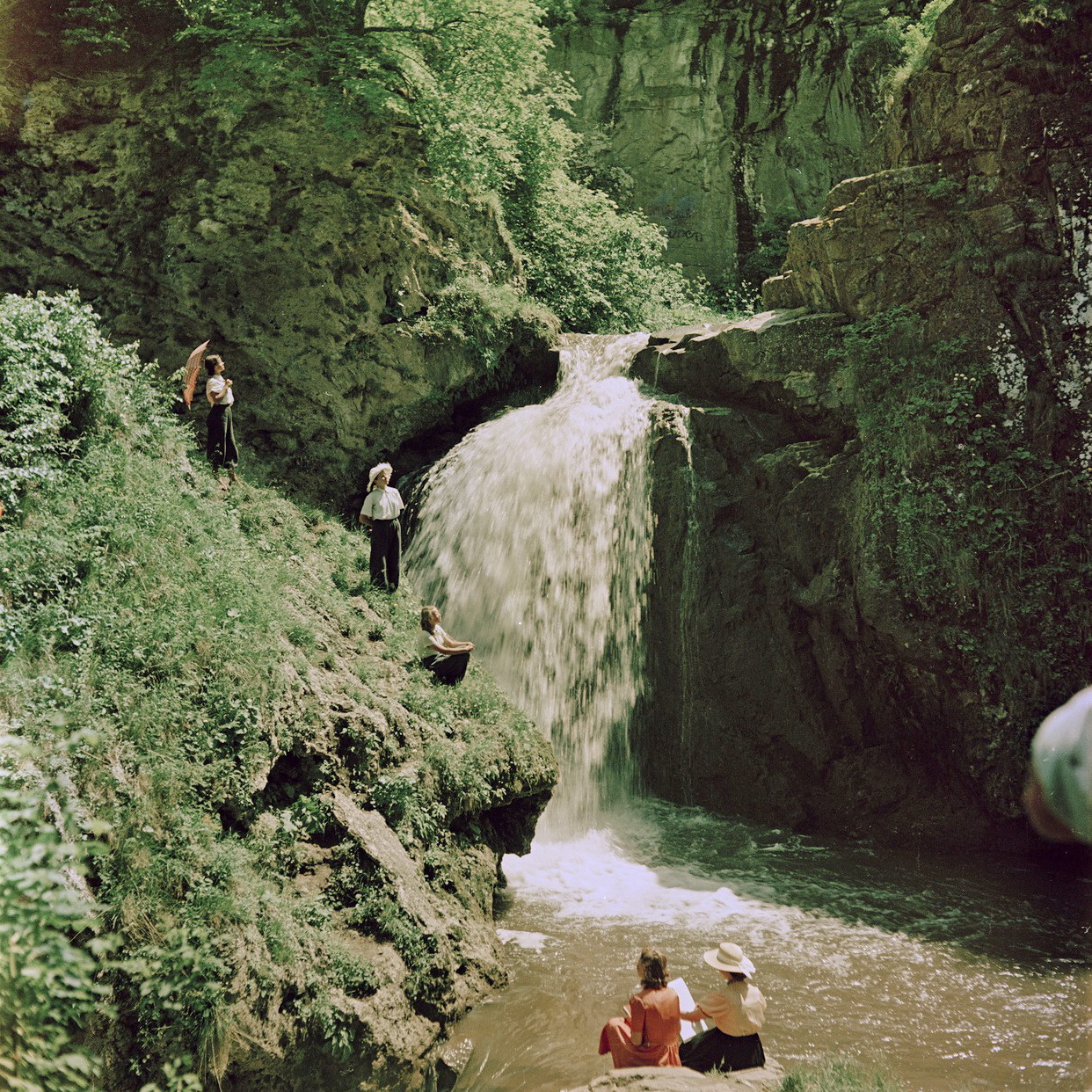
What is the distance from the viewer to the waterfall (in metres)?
12.2

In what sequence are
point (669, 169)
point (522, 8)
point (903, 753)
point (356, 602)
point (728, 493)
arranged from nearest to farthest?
point (356, 602)
point (903, 753)
point (728, 493)
point (522, 8)
point (669, 169)

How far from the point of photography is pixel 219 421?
10.9m

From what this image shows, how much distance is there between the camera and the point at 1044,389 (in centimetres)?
1147

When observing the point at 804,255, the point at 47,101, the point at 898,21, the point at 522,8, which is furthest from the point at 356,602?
the point at 898,21

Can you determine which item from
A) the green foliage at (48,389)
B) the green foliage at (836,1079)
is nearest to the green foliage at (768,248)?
the green foliage at (48,389)

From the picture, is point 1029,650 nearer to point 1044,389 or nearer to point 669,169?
point 1044,389

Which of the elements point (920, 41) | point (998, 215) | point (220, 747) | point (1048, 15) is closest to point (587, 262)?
point (920, 41)

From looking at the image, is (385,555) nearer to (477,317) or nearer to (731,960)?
(477,317)

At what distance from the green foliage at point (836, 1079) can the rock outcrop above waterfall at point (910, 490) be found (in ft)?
19.7

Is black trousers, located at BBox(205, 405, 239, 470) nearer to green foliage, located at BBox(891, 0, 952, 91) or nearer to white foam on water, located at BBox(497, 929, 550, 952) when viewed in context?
white foam on water, located at BBox(497, 929, 550, 952)

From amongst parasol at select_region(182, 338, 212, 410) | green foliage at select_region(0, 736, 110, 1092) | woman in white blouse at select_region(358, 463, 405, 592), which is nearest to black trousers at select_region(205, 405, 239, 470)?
parasol at select_region(182, 338, 212, 410)

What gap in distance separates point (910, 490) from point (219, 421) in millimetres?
8676

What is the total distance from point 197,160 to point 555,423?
261 inches

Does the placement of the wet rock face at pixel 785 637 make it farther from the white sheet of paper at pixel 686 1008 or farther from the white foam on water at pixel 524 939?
the white sheet of paper at pixel 686 1008
